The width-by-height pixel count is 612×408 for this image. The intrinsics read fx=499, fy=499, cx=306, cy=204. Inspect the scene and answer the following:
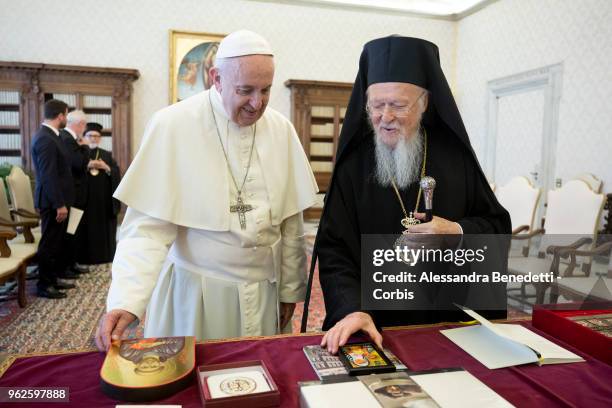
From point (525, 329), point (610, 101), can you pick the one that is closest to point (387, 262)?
point (525, 329)

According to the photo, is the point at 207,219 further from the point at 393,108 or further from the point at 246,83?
the point at 393,108

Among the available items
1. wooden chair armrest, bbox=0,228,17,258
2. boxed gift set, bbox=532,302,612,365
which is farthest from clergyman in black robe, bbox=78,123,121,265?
boxed gift set, bbox=532,302,612,365

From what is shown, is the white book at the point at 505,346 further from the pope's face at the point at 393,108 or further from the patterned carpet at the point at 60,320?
the patterned carpet at the point at 60,320

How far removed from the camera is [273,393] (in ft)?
3.84

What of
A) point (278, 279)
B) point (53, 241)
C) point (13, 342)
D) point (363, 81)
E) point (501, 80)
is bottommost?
point (13, 342)

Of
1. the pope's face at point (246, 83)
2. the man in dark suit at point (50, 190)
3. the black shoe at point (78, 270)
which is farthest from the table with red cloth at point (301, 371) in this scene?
the black shoe at point (78, 270)

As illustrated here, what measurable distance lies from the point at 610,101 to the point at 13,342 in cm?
714

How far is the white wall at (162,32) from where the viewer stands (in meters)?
8.59

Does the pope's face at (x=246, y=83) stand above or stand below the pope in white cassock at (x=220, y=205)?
above

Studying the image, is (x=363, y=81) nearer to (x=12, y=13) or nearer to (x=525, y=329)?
(x=525, y=329)

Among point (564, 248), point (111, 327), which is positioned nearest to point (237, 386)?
point (111, 327)

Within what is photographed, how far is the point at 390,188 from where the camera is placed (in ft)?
6.83

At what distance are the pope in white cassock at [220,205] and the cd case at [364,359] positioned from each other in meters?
0.70

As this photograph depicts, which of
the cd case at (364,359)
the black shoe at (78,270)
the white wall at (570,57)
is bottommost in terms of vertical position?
the black shoe at (78,270)
